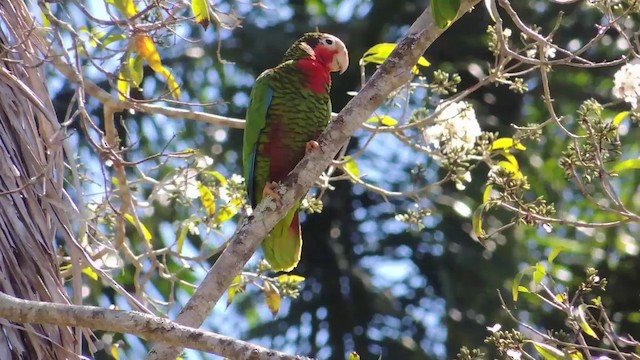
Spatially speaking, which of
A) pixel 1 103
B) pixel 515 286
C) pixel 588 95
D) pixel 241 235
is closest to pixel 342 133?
pixel 241 235

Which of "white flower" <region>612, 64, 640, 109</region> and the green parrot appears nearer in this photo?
"white flower" <region>612, 64, 640, 109</region>

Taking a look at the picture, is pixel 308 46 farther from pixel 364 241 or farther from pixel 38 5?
pixel 364 241

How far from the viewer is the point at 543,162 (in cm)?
646

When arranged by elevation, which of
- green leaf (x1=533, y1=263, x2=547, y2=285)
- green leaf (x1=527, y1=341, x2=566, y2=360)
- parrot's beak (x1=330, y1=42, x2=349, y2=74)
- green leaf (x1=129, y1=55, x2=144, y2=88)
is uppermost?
green leaf (x1=129, y1=55, x2=144, y2=88)

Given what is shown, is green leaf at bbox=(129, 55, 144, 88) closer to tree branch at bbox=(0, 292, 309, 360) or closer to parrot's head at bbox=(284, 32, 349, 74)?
parrot's head at bbox=(284, 32, 349, 74)

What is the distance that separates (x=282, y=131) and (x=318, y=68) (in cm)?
33

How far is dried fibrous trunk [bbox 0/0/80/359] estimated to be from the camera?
8.14 ft

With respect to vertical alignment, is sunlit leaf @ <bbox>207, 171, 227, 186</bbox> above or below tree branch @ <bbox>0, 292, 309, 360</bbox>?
below

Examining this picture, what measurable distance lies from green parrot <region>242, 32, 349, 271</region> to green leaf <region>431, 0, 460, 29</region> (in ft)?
3.89

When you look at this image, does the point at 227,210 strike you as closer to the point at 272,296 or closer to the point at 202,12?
the point at 272,296

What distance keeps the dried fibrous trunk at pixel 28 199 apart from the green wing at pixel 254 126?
908mm

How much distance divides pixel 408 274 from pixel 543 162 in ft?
3.74

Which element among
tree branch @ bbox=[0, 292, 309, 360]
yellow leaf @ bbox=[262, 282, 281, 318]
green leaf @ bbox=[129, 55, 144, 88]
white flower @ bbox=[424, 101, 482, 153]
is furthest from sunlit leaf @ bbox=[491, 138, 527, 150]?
tree branch @ bbox=[0, 292, 309, 360]

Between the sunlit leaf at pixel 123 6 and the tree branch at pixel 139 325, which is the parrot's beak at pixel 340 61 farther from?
the tree branch at pixel 139 325
